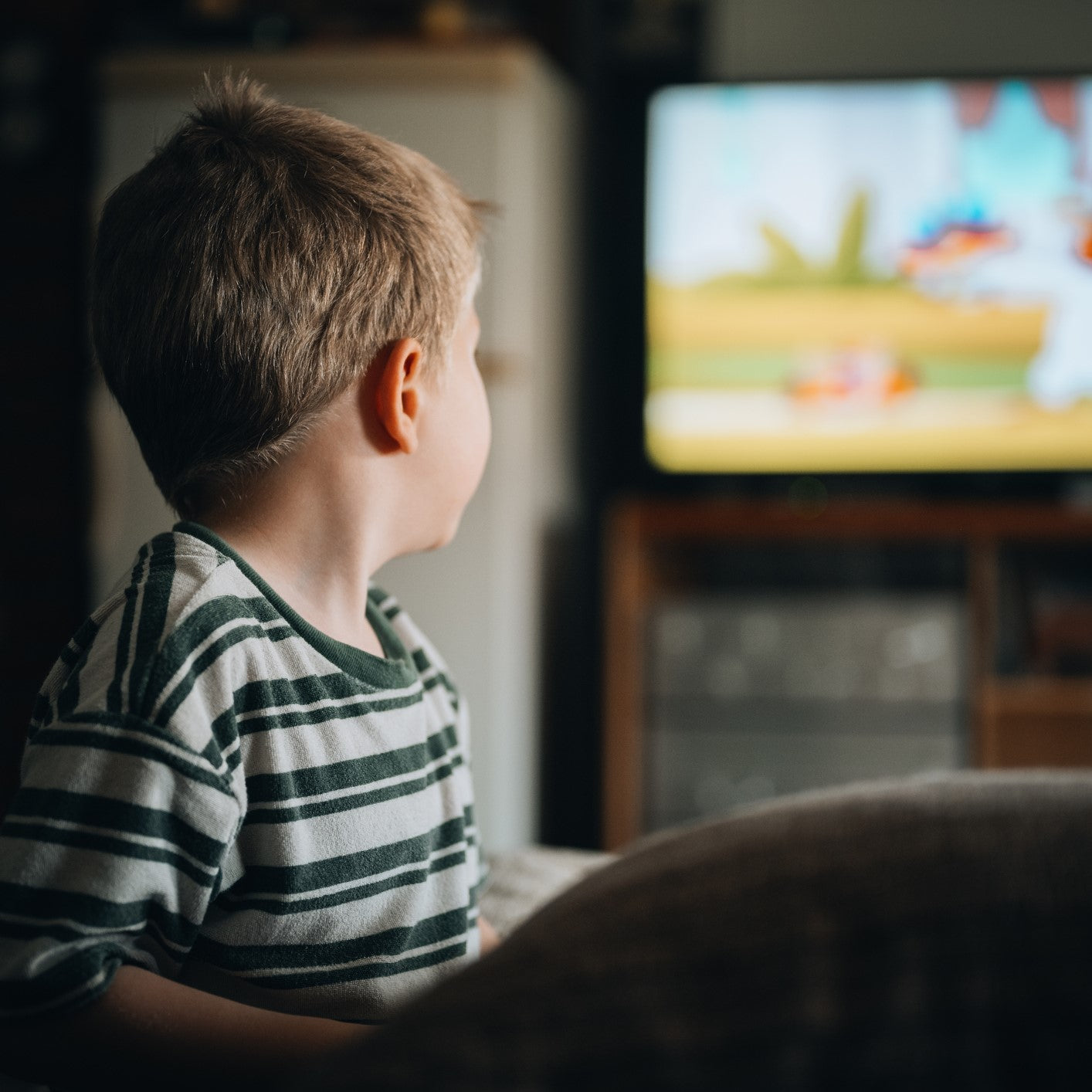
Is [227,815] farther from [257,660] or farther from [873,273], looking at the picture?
[873,273]

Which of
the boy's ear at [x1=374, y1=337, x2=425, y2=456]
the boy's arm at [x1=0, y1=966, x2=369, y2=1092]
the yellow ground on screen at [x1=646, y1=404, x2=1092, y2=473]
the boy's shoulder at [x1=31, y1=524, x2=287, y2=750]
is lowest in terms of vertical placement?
the boy's arm at [x1=0, y1=966, x2=369, y2=1092]

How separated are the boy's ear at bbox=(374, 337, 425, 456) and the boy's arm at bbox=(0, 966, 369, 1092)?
0.30 meters

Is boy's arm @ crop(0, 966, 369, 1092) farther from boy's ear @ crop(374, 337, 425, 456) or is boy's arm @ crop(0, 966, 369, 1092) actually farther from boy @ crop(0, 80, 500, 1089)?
boy's ear @ crop(374, 337, 425, 456)

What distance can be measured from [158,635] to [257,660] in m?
0.06

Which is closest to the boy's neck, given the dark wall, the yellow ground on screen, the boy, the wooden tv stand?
the boy

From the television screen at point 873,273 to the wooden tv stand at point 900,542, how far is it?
185 mm

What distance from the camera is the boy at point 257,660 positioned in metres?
0.51

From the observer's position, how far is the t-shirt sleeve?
1.64 ft

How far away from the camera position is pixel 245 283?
0.63 metres

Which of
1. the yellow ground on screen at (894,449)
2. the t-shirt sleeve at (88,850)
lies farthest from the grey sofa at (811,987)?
the yellow ground on screen at (894,449)

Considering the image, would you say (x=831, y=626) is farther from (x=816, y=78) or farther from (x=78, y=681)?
(x=78, y=681)

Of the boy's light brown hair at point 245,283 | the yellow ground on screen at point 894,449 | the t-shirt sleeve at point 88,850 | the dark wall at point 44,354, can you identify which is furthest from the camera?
the dark wall at point 44,354

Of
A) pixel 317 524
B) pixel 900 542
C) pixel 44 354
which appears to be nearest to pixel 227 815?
pixel 317 524

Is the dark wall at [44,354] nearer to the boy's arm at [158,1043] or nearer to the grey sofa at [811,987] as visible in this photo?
the boy's arm at [158,1043]
